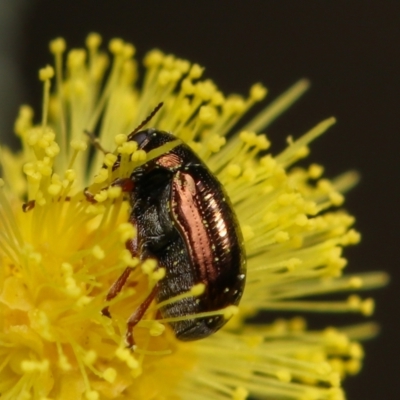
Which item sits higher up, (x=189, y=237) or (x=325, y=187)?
(x=325, y=187)

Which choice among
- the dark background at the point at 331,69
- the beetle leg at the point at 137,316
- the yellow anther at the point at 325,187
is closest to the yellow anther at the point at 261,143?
the yellow anther at the point at 325,187


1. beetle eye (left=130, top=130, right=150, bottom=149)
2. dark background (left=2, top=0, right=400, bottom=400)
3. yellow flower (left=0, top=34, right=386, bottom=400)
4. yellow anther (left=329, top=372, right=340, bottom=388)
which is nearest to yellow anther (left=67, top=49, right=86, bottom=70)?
yellow flower (left=0, top=34, right=386, bottom=400)

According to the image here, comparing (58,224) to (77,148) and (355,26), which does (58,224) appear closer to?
(77,148)

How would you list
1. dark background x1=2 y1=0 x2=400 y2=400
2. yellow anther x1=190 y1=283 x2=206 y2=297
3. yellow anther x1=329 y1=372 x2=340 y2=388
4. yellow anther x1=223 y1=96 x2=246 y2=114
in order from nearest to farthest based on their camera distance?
yellow anther x1=190 y1=283 x2=206 y2=297 → yellow anther x1=329 y1=372 x2=340 y2=388 → yellow anther x1=223 y1=96 x2=246 y2=114 → dark background x1=2 y1=0 x2=400 y2=400

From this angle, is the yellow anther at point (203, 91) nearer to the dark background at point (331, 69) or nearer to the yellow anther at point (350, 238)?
the yellow anther at point (350, 238)

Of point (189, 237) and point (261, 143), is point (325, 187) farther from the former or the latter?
point (189, 237)

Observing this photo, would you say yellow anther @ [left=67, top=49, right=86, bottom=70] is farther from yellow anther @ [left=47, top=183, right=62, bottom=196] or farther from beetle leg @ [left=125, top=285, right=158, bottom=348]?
beetle leg @ [left=125, top=285, right=158, bottom=348]

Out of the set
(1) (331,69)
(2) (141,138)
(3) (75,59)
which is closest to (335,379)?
(2) (141,138)
